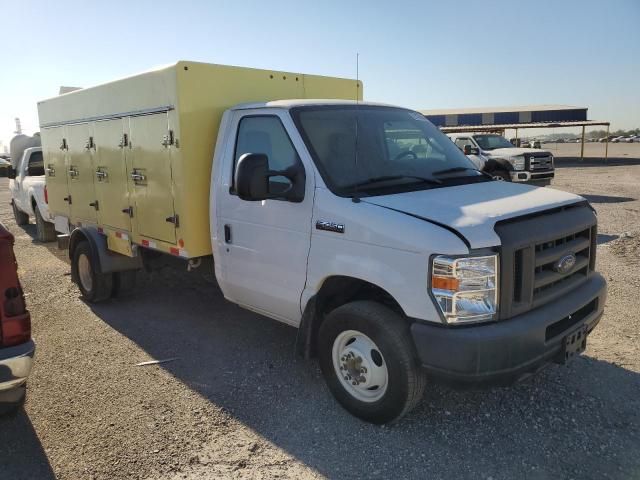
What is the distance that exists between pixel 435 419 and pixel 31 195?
34.6 ft

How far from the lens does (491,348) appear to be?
3.04 m

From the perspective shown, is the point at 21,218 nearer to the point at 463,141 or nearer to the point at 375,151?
the point at 375,151

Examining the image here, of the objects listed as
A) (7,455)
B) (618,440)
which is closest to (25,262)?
(7,455)

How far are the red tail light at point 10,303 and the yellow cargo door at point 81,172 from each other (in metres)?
3.34

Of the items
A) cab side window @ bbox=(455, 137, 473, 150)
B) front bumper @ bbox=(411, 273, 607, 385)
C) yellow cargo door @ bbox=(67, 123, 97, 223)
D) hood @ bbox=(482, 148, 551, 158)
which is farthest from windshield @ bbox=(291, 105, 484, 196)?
cab side window @ bbox=(455, 137, 473, 150)

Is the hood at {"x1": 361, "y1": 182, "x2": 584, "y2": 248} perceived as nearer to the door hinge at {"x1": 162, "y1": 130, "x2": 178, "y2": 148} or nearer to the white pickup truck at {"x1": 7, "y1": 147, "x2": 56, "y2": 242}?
the door hinge at {"x1": 162, "y1": 130, "x2": 178, "y2": 148}

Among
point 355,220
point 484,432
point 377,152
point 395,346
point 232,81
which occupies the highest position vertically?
point 232,81

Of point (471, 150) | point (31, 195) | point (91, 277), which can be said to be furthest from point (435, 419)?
point (471, 150)

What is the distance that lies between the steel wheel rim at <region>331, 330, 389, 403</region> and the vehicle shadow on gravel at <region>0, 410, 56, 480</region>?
1.95 m

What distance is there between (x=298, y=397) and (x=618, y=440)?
2.20 m

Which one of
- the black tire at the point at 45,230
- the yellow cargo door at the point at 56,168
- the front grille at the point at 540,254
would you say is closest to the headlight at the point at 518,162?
the black tire at the point at 45,230

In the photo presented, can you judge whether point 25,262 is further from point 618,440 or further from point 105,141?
point 618,440

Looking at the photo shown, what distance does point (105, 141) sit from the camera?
6055 millimetres

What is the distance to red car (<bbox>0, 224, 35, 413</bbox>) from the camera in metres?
Answer: 3.21
